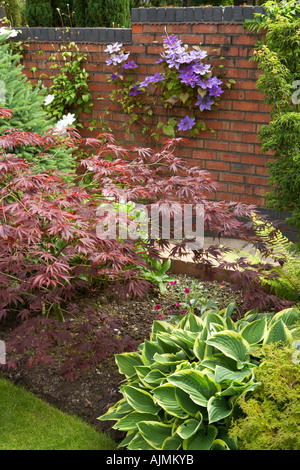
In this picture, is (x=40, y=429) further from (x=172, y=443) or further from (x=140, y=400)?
(x=172, y=443)

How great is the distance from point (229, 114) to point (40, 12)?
4.04 meters

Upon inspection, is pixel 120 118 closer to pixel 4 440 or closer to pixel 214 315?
pixel 214 315

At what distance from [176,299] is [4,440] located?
1538mm

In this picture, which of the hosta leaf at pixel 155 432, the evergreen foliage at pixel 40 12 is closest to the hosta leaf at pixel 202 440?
the hosta leaf at pixel 155 432

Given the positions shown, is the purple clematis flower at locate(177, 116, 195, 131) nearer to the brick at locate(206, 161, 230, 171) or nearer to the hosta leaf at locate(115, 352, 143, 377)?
the brick at locate(206, 161, 230, 171)

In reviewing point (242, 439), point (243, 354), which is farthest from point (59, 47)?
point (242, 439)

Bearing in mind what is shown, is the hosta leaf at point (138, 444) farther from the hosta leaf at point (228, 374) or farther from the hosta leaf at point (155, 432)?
the hosta leaf at point (228, 374)

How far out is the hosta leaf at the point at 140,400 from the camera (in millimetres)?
2285

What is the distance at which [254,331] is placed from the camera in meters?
2.47

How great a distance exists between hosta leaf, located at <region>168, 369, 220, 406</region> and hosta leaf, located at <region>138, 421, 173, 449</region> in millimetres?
197

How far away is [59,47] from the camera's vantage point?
5.68 meters
